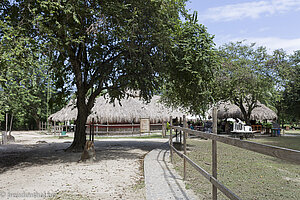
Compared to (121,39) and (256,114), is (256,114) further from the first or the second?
(121,39)

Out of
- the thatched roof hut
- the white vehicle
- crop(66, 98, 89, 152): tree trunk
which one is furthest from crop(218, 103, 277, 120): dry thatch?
crop(66, 98, 89, 152): tree trunk

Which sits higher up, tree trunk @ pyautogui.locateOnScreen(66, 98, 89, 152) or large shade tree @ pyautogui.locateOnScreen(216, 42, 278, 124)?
large shade tree @ pyautogui.locateOnScreen(216, 42, 278, 124)

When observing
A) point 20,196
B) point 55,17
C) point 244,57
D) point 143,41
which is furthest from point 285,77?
point 20,196

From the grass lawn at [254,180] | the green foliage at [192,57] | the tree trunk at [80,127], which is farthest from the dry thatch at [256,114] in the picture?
the grass lawn at [254,180]

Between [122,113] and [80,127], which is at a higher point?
[122,113]

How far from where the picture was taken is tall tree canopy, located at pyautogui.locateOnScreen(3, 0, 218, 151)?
29.6 ft

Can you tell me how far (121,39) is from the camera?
32.8 feet

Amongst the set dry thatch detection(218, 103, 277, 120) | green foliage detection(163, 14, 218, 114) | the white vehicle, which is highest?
green foliage detection(163, 14, 218, 114)

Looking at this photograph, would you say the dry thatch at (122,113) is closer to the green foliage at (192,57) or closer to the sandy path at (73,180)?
the green foliage at (192,57)

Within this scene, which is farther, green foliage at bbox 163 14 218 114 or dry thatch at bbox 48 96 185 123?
dry thatch at bbox 48 96 185 123

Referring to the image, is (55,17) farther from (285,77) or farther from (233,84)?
(285,77)

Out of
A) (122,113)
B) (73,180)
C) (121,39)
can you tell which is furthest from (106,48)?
(122,113)

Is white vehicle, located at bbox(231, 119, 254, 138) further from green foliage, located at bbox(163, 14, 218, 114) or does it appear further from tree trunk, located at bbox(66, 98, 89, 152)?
tree trunk, located at bbox(66, 98, 89, 152)

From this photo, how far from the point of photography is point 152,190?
5309 millimetres
